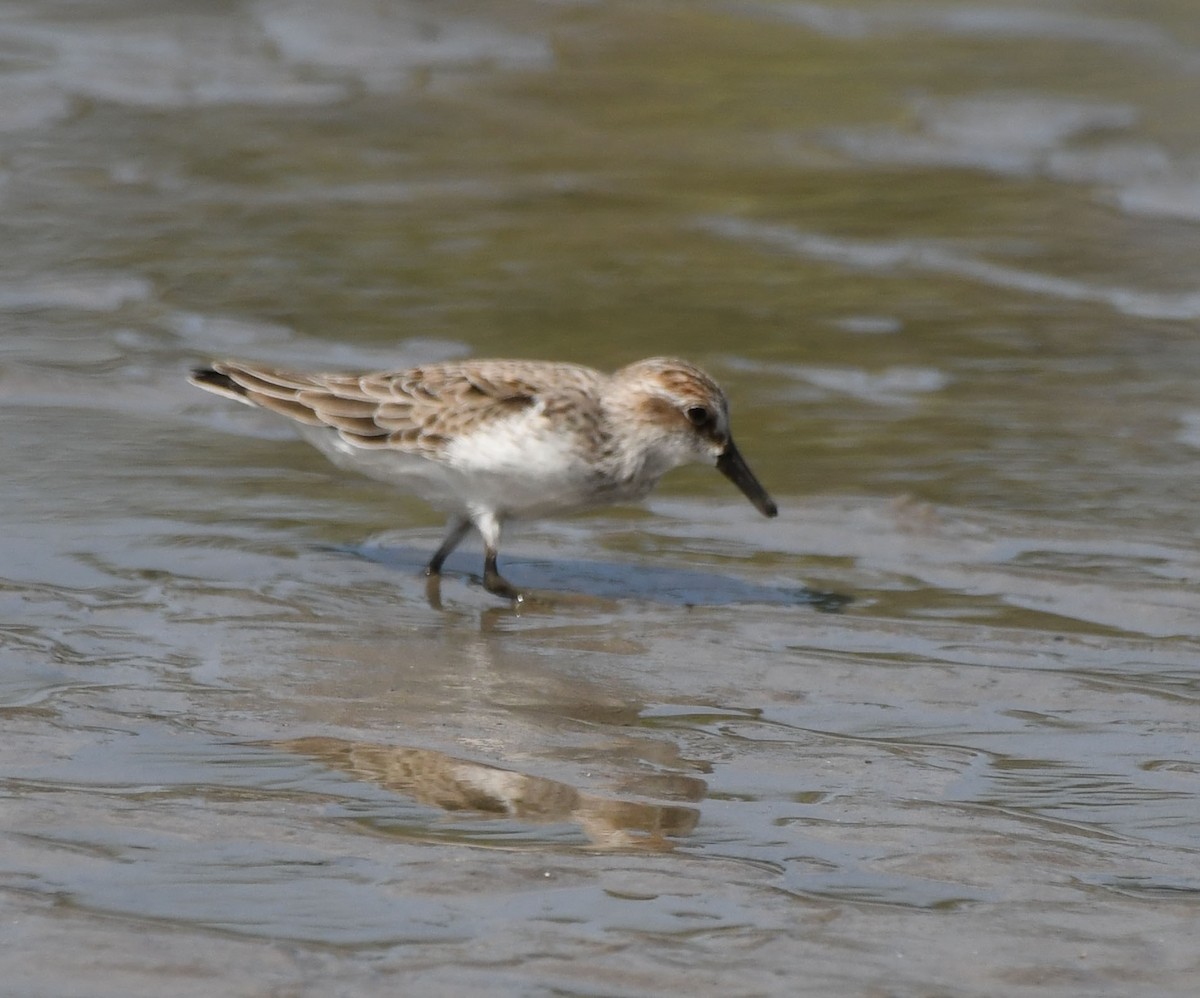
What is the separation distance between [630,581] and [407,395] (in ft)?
4.00

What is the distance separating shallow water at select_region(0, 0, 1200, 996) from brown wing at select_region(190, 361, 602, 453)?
1.78 feet

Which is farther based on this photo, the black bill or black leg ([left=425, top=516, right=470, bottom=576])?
the black bill

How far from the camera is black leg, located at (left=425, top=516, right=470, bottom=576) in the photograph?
8914mm

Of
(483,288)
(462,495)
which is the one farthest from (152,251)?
(462,495)

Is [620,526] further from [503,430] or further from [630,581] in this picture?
[503,430]

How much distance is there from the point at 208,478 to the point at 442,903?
4928mm

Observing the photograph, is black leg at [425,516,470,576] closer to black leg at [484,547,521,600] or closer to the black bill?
black leg at [484,547,521,600]

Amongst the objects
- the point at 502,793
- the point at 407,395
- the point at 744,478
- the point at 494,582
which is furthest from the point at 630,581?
the point at 502,793

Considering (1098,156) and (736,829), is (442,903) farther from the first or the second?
(1098,156)

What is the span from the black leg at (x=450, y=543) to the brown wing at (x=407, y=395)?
42 centimetres

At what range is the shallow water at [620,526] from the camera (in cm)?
526

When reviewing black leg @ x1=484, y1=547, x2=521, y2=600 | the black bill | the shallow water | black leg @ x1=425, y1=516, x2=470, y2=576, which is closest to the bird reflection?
the shallow water

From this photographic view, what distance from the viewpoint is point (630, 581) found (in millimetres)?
8820

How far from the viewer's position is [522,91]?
1777 cm
